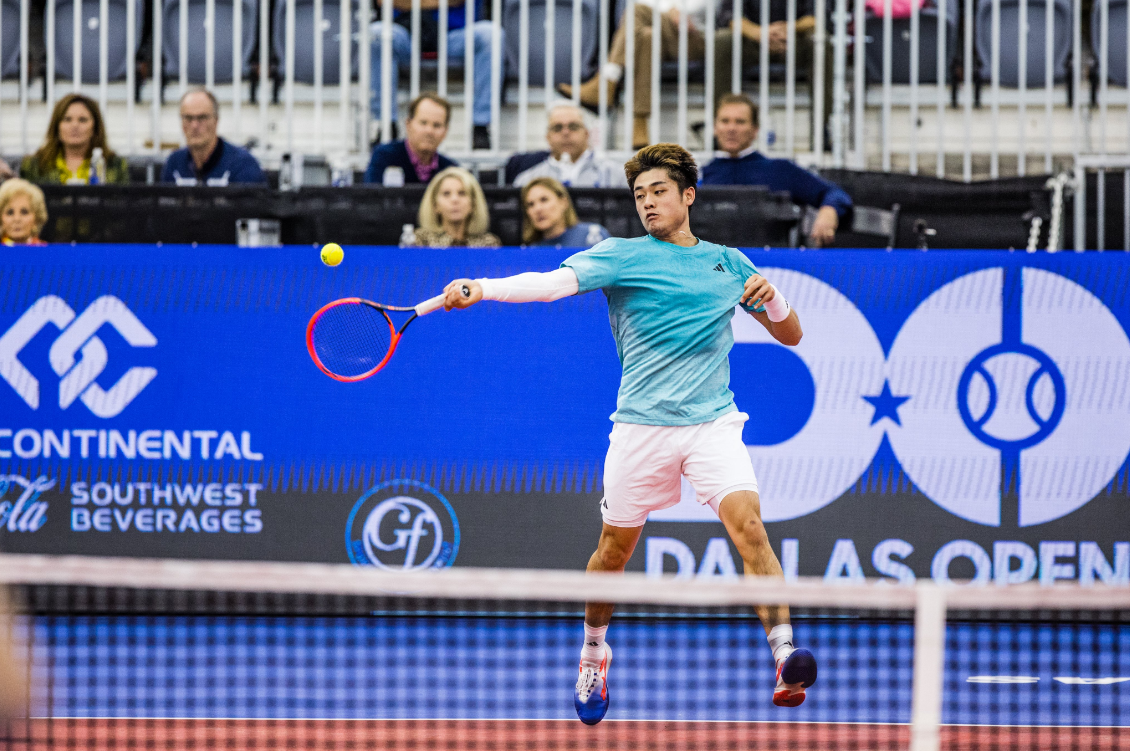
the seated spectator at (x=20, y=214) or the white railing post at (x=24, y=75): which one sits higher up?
the white railing post at (x=24, y=75)

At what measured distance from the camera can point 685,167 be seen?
4.94 meters

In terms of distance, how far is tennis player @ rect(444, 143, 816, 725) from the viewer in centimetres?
489

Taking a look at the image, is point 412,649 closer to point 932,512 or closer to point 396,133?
point 932,512

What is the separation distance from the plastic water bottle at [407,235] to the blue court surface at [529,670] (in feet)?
6.83

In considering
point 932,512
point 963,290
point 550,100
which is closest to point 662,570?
point 932,512

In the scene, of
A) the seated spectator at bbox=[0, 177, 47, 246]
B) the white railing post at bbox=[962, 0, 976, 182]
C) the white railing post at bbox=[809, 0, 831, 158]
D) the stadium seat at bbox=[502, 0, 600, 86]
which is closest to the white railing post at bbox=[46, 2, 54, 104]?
the seated spectator at bbox=[0, 177, 47, 246]

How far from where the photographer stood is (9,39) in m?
11.1

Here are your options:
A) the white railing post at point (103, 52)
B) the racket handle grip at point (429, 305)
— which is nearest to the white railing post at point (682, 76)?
the white railing post at point (103, 52)

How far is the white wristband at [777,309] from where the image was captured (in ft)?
16.4

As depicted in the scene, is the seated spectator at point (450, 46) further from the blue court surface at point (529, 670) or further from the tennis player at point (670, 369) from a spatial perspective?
the tennis player at point (670, 369)

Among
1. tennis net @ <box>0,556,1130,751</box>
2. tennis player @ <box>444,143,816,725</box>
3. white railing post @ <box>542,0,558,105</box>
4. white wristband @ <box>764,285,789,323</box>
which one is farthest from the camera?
white railing post @ <box>542,0,558,105</box>

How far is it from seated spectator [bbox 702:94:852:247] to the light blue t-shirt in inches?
133

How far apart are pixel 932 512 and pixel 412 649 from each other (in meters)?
2.50

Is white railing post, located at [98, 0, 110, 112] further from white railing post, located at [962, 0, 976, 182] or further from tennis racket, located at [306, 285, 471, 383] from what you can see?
white railing post, located at [962, 0, 976, 182]
